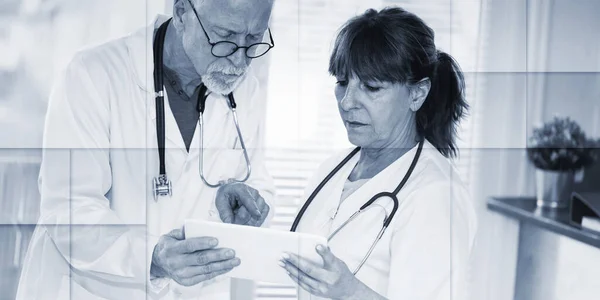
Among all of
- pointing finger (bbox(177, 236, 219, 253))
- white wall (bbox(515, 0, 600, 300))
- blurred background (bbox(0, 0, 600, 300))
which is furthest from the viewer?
white wall (bbox(515, 0, 600, 300))

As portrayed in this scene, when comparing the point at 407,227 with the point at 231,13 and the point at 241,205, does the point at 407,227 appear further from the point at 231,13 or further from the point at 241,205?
the point at 231,13

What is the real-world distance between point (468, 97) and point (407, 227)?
34 cm

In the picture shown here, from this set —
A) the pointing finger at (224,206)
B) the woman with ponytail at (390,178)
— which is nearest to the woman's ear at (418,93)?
the woman with ponytail at (390,178)

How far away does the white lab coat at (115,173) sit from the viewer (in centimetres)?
121

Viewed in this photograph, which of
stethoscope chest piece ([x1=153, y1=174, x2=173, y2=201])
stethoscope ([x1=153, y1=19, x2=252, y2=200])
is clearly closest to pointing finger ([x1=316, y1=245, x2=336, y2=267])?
stethoscope ([x1=153, y1=19, x2=252, y2=200])

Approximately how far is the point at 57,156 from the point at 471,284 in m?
0.96

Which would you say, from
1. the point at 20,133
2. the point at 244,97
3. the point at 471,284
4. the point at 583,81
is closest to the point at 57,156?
the point at 20,133

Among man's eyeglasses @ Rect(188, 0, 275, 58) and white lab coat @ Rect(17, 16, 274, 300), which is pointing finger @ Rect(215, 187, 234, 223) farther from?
man's eyeglasses @ Rect(188, 0, 275, 58)

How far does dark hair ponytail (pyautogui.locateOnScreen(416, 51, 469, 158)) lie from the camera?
122 cm

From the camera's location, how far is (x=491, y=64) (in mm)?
1288

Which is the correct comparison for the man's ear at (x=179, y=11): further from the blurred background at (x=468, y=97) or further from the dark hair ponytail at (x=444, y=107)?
the dark hair ponytail at (x=444, y=107)

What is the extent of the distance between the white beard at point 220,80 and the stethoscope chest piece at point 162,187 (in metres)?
0.22

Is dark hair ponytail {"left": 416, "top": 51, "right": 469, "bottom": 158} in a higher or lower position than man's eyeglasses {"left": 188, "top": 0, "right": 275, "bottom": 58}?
lower

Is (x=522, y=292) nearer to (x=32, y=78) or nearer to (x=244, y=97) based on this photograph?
(x=244, y=97)
